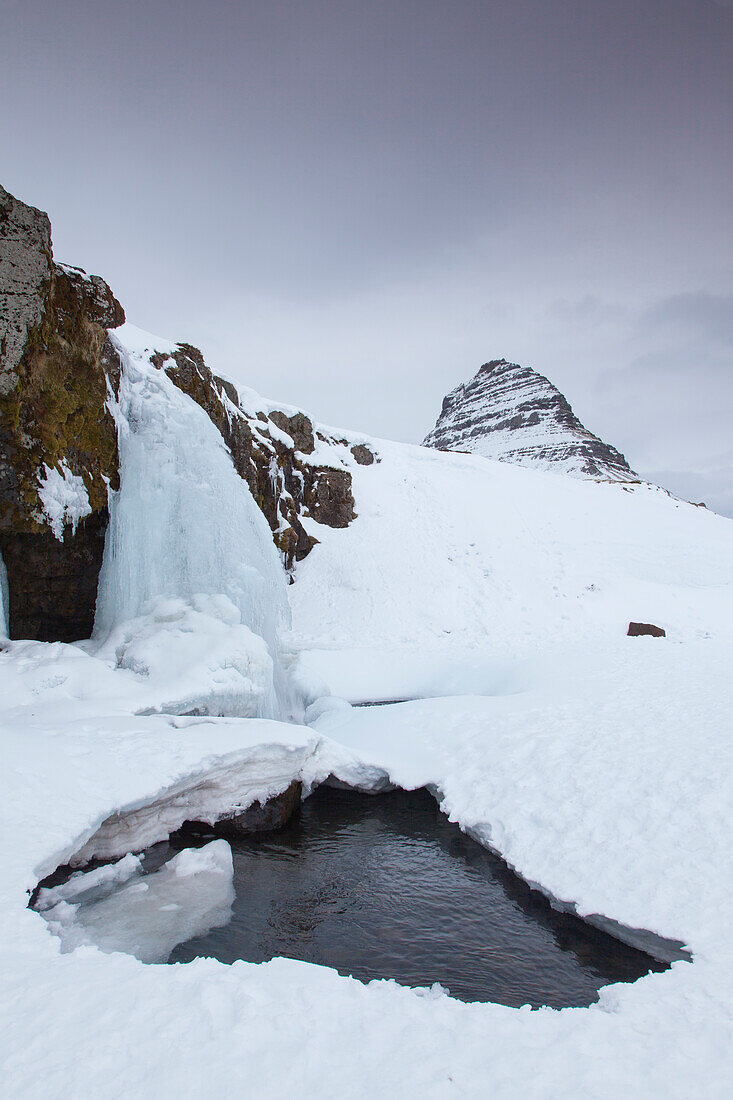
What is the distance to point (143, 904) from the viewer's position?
18.9 ft

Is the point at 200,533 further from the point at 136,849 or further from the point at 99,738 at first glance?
the point at 136,849

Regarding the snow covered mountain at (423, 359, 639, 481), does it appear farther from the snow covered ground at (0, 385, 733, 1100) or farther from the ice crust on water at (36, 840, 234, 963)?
the ice crust on water at (36, 840, 234, 963)

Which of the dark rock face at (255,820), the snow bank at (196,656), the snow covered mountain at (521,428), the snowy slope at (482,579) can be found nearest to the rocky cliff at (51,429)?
the snow bank at (196,656)

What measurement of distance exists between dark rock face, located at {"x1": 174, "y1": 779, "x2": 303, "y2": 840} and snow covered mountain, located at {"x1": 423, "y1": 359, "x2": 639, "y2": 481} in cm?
6922

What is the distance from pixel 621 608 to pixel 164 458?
1918 cm

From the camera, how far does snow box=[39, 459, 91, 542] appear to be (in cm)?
976

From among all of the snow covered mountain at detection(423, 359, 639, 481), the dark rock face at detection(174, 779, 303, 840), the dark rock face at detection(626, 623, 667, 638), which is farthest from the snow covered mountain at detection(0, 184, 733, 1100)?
the snow covered mountain at detection(423, 359, 639, 481)

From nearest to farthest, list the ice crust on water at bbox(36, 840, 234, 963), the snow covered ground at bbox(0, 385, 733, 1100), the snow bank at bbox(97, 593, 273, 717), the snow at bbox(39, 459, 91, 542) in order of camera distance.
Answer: the snow covered ground at bbox(0, 385, 733, 1100)
the ice crust on water at bbox(36, 840, 234, 963)
the snow bank at bbox(97, 593, 273, 717)
the snow at bbox(39, 459, 91, 542)

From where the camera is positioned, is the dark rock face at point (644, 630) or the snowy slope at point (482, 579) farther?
the dark rock face at point (644, 630)

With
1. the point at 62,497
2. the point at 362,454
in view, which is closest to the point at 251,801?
the point at 62,497

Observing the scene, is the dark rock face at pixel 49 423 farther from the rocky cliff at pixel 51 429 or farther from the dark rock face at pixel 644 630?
the dark rock face at pixel 644 630

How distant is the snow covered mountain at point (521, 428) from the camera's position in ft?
283

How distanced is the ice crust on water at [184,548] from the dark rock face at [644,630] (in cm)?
1354

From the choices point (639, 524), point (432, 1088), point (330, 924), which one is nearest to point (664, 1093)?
point (432, 1088)
